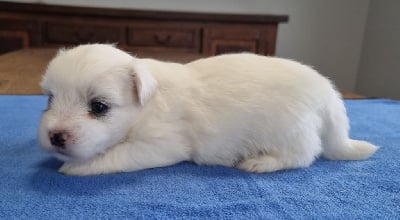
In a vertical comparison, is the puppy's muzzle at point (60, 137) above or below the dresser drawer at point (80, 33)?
above

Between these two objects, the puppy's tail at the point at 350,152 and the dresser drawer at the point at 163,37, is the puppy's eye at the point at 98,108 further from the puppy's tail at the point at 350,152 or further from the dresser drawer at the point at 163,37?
the dresser drawer at the point at 163,37

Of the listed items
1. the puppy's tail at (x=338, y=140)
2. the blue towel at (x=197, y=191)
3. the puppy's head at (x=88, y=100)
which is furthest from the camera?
the puppy's tail at (x=338, y=140)

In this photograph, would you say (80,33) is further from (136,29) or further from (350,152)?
(350,152)

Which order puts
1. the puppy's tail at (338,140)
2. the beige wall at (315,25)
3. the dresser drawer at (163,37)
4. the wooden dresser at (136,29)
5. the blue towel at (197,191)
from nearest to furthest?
the blue towel at (197,191), the puppy's tail at (338,140), the wooden dresser at (136,29), the dresser drawer at (163,37), the beige wall at (315,25)

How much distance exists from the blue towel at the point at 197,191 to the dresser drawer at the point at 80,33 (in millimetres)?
2816

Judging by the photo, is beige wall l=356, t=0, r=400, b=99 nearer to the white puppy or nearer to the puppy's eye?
the white puppy

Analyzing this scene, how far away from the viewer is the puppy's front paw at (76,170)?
1.07 metres

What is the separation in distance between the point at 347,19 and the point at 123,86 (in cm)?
398

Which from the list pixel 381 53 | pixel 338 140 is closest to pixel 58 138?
pixel 338 140

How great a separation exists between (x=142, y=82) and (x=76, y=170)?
296 mm

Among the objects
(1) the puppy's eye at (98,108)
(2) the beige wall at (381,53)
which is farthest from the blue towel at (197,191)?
(2) the beige wall at (381,53)

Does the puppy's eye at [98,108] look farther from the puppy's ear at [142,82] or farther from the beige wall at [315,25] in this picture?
the beige wall at [315,25]

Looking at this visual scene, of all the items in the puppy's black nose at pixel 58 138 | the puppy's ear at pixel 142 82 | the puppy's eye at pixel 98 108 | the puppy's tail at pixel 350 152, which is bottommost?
the puppy's tail at pixel 350 152

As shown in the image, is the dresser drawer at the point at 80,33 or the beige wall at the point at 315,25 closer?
the dresser drawer at the point at 80,33
